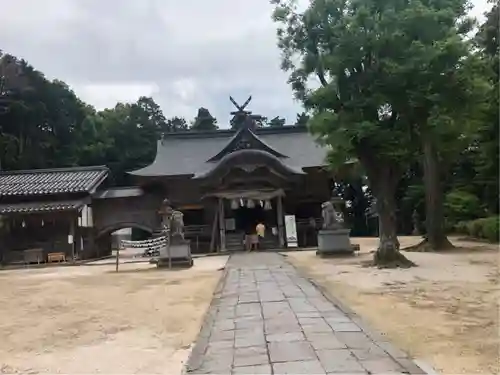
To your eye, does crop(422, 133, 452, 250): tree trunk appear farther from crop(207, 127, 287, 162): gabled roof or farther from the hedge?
crop(207, 127, 287, 162): gabled roof

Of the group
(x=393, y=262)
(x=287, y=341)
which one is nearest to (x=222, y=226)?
(x=393, y=262)

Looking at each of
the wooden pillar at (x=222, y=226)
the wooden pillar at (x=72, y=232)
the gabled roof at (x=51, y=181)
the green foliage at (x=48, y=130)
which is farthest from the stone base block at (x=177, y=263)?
the green foliage at (x=48, y=130)

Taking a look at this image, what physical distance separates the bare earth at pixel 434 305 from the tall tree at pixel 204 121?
44.2 meters

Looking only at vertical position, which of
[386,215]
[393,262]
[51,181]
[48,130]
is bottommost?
[393,262]

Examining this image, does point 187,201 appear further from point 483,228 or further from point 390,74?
point 390,74

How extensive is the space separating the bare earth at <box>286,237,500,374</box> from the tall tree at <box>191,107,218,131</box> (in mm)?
44150

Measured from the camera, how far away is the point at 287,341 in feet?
17.0

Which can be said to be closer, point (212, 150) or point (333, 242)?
point (333, 242)

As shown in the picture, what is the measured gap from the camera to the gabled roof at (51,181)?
24.5m

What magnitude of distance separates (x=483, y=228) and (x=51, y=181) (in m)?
20.4

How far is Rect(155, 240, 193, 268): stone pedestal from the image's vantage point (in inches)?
642

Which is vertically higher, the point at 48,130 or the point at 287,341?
the point at 48,130

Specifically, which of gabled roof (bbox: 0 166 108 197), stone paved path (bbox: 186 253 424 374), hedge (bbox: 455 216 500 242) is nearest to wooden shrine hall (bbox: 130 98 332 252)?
gabled roof (bbox: 0 166 108 197)

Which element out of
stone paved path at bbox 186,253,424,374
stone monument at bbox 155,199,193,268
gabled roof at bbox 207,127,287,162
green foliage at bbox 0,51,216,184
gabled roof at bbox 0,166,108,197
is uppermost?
green foliage at bbox 0,51,216,184
